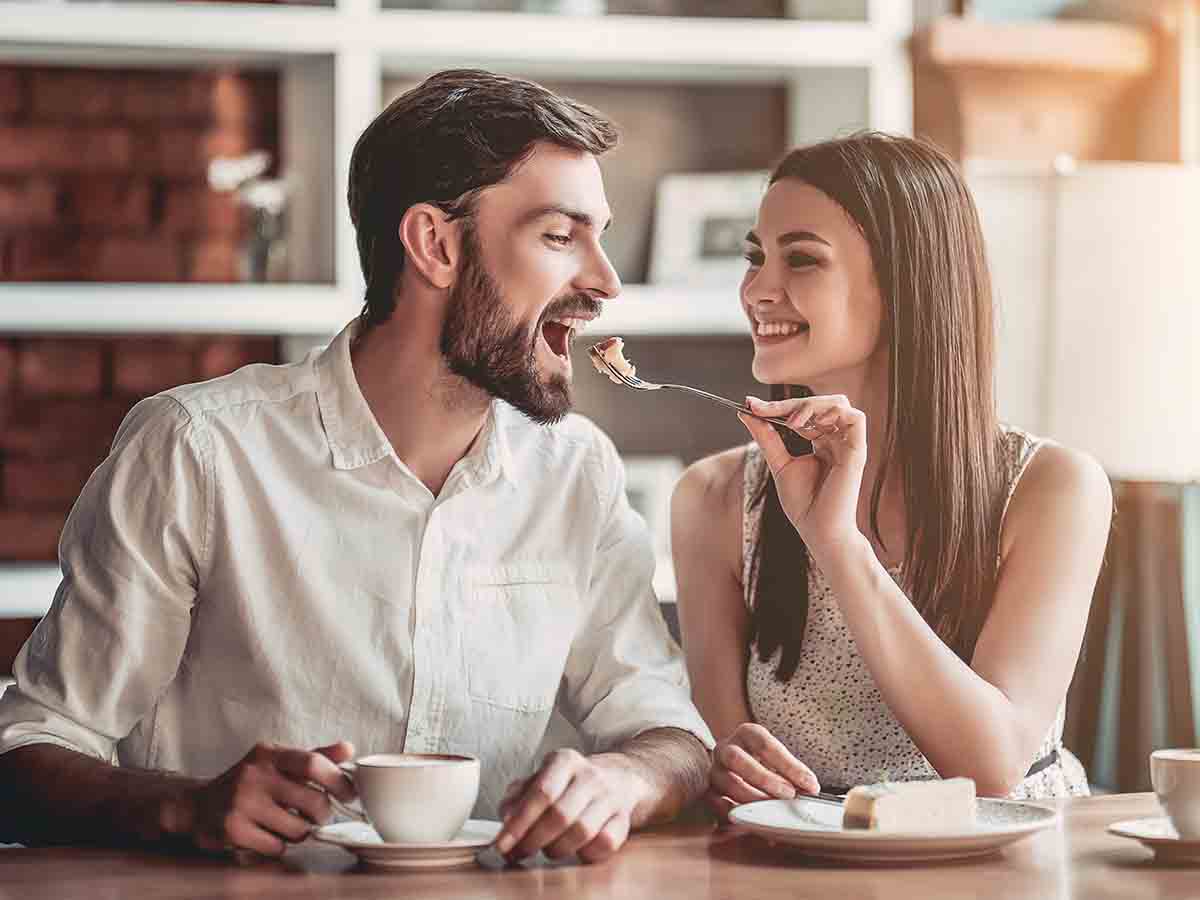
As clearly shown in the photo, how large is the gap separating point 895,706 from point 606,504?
36 cm

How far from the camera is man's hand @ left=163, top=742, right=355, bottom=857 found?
1.17 metres

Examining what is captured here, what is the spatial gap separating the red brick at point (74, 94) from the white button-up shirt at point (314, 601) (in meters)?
1.69

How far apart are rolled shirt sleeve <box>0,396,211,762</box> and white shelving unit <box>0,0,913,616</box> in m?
1.43

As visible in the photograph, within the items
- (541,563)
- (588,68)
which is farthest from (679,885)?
(588,68)

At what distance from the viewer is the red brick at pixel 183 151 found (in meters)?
3.16

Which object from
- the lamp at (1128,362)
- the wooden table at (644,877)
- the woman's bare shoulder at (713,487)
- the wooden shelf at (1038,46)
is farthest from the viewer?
the wooden shelf at (1038,46)

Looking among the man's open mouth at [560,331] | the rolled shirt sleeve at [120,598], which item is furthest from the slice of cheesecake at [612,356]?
the rolled shirt sleeve at [120,598]

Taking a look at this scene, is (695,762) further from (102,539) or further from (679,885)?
(102,539)

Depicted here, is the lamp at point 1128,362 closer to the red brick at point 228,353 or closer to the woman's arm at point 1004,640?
the woman's arm at point 1004,640

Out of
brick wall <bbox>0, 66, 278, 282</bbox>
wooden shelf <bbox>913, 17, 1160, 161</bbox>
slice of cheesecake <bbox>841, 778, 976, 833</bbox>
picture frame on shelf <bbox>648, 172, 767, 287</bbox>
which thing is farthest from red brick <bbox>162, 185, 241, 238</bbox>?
slice of cheesecake <bbox>841, 778, 976, 833</bbox>

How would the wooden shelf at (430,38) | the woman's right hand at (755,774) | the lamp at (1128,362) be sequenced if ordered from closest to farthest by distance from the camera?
the woman's right hand at (755,774), the lamp at (1128,362), the wooden shelf at (430,38)

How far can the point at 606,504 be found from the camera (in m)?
1.74

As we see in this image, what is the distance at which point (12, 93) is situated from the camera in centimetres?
313

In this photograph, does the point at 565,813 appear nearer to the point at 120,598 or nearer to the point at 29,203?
the point at 120,598
